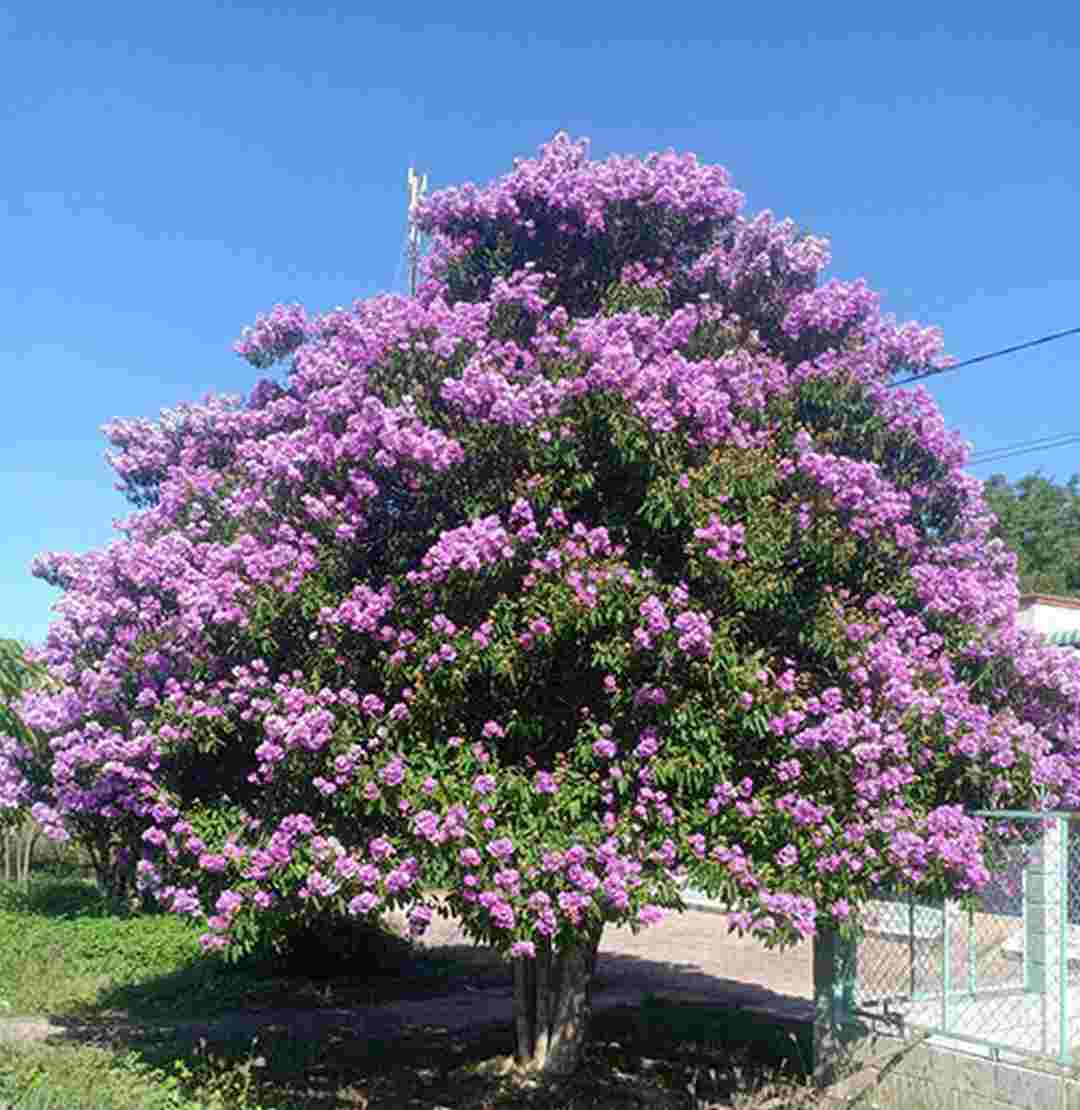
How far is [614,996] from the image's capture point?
1208cm

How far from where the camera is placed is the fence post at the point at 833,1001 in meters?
7.65

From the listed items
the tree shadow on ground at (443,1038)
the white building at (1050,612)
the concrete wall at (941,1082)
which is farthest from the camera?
the white building at (1050,612)

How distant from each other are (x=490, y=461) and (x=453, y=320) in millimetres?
938

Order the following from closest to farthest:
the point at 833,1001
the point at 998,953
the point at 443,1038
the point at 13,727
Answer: the point at 998,953
the point at 833,1001
the point at 13,727
the point at 443,1038

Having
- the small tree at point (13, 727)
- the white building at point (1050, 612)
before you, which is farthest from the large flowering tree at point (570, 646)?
the white building at point (1050, 612)

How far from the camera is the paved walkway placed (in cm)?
1080

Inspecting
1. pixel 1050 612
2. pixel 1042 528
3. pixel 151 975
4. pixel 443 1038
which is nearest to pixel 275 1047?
pixel 443 1038

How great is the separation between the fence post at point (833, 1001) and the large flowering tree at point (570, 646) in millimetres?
1458

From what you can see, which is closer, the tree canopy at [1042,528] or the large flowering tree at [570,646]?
the large flowering tree at [570,646]

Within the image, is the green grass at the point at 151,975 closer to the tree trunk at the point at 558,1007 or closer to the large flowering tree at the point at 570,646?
A: the tree trunk at the point at 558,1007

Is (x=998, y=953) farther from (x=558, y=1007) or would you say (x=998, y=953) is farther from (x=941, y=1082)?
(x=558, y=1007)

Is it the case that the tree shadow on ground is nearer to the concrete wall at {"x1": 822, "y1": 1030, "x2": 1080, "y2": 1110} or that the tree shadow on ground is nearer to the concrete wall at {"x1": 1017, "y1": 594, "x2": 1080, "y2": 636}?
the concrete wall at {"x1": 822, "y1": 1030, "x2": 1080, "y2": 1110}

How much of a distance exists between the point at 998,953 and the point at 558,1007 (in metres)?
2.70

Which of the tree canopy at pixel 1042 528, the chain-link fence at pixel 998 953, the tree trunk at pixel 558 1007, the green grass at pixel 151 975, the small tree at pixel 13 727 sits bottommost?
the green grass at pixel 151 975
